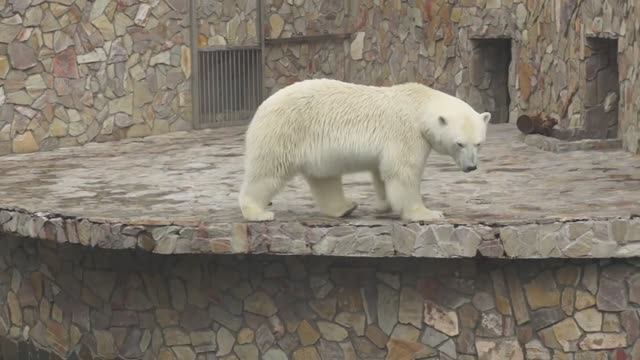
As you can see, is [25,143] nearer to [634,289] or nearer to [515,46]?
[515,46]

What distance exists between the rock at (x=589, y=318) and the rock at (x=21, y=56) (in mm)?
6380

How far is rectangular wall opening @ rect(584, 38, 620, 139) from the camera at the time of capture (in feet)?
38.7

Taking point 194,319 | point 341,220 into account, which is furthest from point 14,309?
point 341,220

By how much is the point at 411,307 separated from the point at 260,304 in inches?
38.9

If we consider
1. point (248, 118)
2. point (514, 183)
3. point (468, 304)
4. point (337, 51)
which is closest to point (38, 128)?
point (248, 118)

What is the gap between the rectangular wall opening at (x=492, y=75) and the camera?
13883mm

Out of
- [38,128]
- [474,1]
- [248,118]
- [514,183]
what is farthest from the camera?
[248,118]

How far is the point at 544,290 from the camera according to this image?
26.9 feet

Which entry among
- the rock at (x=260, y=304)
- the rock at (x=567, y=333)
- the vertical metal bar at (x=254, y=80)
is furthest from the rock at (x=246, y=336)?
the vertical metal bar at (x=254, y=80)

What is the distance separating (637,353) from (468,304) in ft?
3.48

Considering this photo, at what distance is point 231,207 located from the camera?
9.02 m

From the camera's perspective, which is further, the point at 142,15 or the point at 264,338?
the point at 142,15

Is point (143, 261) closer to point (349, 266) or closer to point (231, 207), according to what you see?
point (231, 207)

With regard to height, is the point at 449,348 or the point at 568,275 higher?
the point at 568,275
